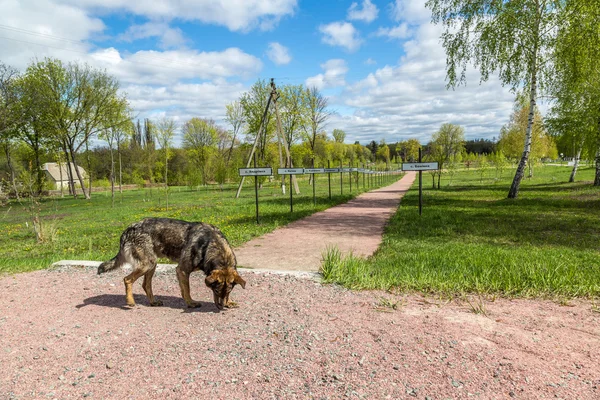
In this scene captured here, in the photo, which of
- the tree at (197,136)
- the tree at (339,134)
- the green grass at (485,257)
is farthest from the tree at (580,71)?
the tree at (339,134)

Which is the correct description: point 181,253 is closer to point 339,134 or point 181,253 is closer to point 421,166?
point 421,166

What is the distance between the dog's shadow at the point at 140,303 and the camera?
15.7 feet

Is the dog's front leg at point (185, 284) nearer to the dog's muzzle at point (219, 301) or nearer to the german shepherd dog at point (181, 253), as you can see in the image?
the german shepherd dog at point (181, 253)

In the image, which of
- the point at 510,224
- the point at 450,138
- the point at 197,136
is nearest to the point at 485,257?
the point at 510,224

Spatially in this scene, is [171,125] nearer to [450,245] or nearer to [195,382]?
[450,245]

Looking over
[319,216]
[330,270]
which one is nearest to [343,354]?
[330,270]

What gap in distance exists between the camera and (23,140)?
38.1 metres

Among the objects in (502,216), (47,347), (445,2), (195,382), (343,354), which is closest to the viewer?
(195,382)

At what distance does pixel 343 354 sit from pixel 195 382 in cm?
138

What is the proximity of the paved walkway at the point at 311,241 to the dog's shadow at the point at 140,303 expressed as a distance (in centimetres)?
225

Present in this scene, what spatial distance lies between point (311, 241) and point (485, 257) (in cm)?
439

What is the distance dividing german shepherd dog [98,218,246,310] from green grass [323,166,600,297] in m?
1.96

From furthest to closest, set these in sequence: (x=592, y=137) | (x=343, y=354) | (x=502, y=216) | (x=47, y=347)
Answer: (x=592, y=137), (x=502, y=216), (x=47, y=347), (x=343, y=354)

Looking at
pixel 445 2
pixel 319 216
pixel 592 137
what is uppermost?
pixel 445 2
